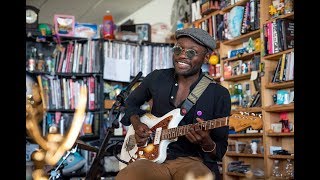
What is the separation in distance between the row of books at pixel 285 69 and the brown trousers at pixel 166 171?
2.21 m

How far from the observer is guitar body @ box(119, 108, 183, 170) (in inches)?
102

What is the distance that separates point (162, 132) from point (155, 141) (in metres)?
0.06

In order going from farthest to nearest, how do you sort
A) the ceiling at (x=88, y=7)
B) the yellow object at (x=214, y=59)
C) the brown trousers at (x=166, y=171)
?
the ceiling at (x=88, y=7) → the yellow object at (x=214, y=59) → the brown trousers at (x=166, y=171)

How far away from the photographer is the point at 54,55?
605 centimetres

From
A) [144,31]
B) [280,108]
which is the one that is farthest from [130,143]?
[144,31]

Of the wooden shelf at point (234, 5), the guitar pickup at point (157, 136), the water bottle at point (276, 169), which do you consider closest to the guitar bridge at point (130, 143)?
the guitar pickup at point (157, 136)

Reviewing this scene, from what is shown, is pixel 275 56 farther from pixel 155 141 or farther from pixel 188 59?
pixel 155 141

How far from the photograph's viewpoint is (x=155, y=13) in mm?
7965

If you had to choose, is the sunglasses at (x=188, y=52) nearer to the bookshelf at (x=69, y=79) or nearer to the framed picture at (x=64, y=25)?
the bookshelf at (x=69, y=79)

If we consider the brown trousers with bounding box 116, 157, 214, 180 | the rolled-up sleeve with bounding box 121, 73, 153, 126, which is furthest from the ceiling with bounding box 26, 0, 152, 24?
the brown trousers with bounding box 116, 157, 214, 180

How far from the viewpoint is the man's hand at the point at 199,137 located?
238cm

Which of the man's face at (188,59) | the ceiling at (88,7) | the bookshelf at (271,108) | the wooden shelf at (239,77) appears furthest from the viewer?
the ceiling at (88,7)
